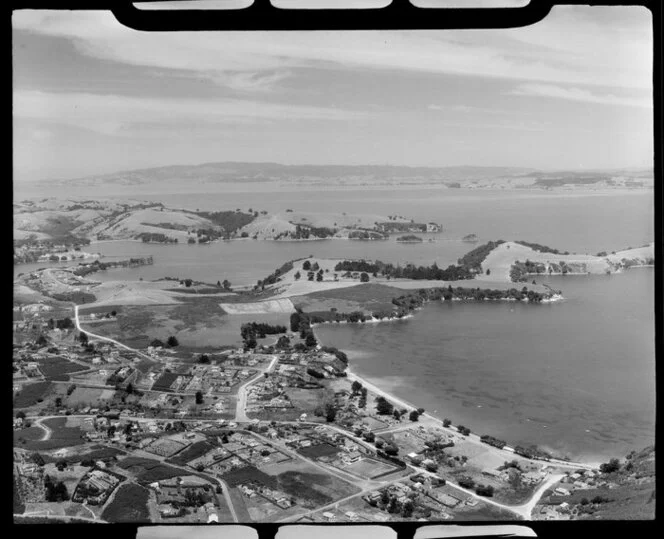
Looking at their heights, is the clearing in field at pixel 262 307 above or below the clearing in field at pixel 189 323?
above

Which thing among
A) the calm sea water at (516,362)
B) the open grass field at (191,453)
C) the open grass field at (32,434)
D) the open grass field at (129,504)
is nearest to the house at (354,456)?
the calm sea water at (516,362)

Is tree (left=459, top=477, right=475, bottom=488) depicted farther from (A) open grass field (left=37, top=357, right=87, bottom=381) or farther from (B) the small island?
(A) open grass field (left=37, top=357, right=87, bottom=381)

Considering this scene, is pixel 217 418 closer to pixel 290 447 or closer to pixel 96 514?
pixel 290 447

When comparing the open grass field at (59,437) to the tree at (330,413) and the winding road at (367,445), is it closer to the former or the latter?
the winding road at (367,445)

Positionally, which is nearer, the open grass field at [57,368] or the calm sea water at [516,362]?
the open grass field at [57,368]

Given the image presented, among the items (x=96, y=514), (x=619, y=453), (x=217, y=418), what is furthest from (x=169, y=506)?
(x=619, y=453)

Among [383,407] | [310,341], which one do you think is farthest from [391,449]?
[310,341]

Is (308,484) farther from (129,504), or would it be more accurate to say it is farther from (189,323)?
(189,323)
